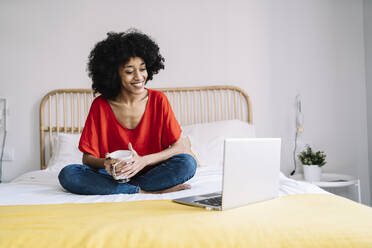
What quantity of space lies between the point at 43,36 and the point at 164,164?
6.28 ft

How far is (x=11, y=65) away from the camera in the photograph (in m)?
2.63

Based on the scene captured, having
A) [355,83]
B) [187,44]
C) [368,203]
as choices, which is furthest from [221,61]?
[368,203]

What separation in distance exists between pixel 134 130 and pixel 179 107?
45.3 inches

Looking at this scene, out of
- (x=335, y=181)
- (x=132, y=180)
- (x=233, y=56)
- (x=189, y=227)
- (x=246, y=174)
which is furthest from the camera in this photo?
(x=233, y=56)

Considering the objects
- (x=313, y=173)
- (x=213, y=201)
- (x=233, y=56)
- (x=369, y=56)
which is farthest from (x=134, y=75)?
(x=369, y=56)

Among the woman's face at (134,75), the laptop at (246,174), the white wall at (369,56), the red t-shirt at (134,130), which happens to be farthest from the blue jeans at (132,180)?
the white wall at (369,56)

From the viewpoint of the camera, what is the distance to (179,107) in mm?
2611

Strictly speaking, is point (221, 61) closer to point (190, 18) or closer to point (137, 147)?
point (190, 18)

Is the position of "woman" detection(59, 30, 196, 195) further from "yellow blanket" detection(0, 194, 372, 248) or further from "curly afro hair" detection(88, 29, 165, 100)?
"yellow blanket" detection(0, 194, 372, 248)

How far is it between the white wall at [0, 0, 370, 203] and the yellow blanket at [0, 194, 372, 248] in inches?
Result: 68.9

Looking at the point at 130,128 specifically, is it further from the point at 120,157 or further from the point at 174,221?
the point at 174,221

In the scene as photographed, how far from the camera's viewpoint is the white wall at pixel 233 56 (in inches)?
100

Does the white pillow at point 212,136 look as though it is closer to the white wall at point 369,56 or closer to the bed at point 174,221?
the bed at point 174,221

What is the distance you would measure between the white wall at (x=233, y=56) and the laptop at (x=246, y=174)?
5.12 feet
